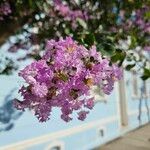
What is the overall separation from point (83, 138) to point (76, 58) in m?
9.23

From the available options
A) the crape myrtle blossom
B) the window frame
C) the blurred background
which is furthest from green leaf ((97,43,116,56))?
the window frame

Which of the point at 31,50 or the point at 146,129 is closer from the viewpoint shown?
the point at 31,50

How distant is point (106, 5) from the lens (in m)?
6.58

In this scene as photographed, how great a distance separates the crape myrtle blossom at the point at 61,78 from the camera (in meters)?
2.49

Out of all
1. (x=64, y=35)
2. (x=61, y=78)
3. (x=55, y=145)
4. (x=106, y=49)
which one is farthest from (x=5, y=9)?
(x=55, y=145)

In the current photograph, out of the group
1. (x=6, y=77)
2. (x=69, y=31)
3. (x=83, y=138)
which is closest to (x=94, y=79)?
(x=69, y=31)

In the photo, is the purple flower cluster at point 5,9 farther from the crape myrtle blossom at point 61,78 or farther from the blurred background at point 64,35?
the crape myrtle blossom at point 61,78

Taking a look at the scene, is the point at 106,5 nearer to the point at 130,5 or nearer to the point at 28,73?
the point at 130,5

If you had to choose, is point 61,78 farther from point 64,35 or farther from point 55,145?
point 55,145

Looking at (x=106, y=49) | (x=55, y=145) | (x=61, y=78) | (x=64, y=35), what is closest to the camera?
(x=61, y=78)

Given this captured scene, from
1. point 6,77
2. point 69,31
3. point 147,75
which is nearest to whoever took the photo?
point 147,75

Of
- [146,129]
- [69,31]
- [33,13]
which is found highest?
[33,13]

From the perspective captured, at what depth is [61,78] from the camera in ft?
8.24

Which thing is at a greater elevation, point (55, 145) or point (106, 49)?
point (106, 49)
